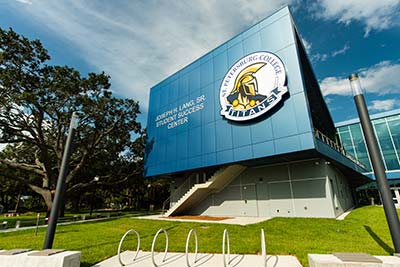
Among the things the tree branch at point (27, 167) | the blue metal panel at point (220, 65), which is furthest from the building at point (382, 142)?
the tree branch at point (27, 167)

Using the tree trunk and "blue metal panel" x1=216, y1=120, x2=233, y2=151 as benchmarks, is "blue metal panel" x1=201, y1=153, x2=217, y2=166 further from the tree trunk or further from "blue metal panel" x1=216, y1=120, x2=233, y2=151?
the tree trunk

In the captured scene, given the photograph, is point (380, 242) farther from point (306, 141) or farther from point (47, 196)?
point (47, 196)

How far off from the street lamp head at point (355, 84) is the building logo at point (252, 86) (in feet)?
27.9

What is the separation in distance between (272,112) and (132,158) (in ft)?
75.9

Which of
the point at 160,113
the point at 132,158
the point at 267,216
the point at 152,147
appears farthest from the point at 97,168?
the point at 267,216

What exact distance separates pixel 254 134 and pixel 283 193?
556 centimetres

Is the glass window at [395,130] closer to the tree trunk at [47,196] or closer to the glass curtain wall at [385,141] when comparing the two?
the glass curtain wall at [385,141]

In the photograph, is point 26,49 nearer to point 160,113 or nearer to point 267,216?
point 160,113

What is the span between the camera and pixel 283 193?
17.0 metres

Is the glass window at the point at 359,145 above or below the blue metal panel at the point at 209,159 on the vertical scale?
above

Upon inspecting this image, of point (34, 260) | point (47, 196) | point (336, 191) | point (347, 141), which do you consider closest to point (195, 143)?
point (336, 191)

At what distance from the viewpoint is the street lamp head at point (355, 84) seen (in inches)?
239

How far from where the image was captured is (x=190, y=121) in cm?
2159

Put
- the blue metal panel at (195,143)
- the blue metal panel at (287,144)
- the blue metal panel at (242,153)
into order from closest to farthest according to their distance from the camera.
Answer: the blue metal panel at (287,144), the blue metal panel at (242,153), the blue metal panel at (195,143)
